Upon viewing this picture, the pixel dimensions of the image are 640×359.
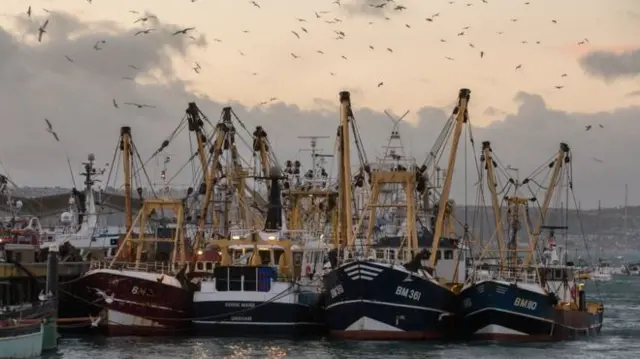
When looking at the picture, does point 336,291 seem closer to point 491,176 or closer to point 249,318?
point 249,318

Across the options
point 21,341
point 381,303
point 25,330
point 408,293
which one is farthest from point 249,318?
point 21,341

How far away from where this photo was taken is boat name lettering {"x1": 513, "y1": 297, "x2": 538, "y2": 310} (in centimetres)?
6181

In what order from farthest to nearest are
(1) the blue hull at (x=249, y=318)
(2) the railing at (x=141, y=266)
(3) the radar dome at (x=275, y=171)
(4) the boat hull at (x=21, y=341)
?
(3) the radar dome at (x=275, y=171) < (2) the railing at (x=141, y=266) < (1) the blue hull at (x=249, y=318) < (4) the boat hull at (x=21, y=341)

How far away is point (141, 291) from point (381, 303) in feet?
38.9

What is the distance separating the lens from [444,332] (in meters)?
62.5

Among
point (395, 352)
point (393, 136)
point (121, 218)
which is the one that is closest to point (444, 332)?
point (395, 352)

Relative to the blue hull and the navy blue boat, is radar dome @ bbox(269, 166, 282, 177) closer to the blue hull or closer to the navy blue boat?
the blue hull

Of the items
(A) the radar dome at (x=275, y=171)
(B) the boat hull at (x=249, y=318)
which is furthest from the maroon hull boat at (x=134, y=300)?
(A) the radar dome at (x=275, y=171)

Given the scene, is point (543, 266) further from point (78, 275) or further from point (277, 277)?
point (78, 275)

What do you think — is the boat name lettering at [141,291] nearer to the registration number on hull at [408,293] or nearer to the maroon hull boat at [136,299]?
the maroon hull boat at [136,299]

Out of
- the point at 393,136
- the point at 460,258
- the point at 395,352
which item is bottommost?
the point at 395,352

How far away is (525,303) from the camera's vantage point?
6200 centimetres

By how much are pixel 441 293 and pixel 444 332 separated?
212cm

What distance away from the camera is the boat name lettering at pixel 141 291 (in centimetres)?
6300
